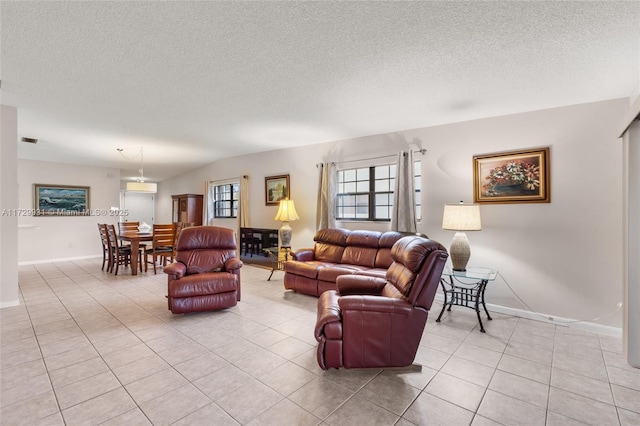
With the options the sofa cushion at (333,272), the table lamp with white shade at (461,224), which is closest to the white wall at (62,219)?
the sofa cushion at (333,272)

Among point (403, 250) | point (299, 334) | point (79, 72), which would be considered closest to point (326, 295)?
point (299, 334)

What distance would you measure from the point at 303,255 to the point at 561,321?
11.0 ft

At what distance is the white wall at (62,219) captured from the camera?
6.80m

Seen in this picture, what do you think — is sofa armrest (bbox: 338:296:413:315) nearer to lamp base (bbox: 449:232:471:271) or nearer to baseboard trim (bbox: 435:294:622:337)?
lamp base (bbox: 449:232:471:271)

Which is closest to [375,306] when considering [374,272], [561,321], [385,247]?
[374,272]

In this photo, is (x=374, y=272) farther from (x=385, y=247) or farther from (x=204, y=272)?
(x=204, y=272)

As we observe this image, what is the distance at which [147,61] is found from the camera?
2510 mm

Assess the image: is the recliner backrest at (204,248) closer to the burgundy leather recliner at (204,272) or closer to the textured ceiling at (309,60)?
the burgundy leather recliner at (204,272)

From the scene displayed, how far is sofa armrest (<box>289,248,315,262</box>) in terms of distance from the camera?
4605mm

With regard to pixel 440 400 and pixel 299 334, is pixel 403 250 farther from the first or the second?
pixel 299 334

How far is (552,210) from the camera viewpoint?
132 inches

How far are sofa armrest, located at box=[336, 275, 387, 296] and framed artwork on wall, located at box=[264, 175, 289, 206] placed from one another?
3.48 m

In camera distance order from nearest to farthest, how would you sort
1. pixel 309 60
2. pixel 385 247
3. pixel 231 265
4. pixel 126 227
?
1. pixel 309 60
2. pixel 231 265
3. pixel 385 247
4. pixel 126 227

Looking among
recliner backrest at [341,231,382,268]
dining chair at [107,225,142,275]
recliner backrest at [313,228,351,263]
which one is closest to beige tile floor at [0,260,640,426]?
recliner backrest at [341,231,382,268]
